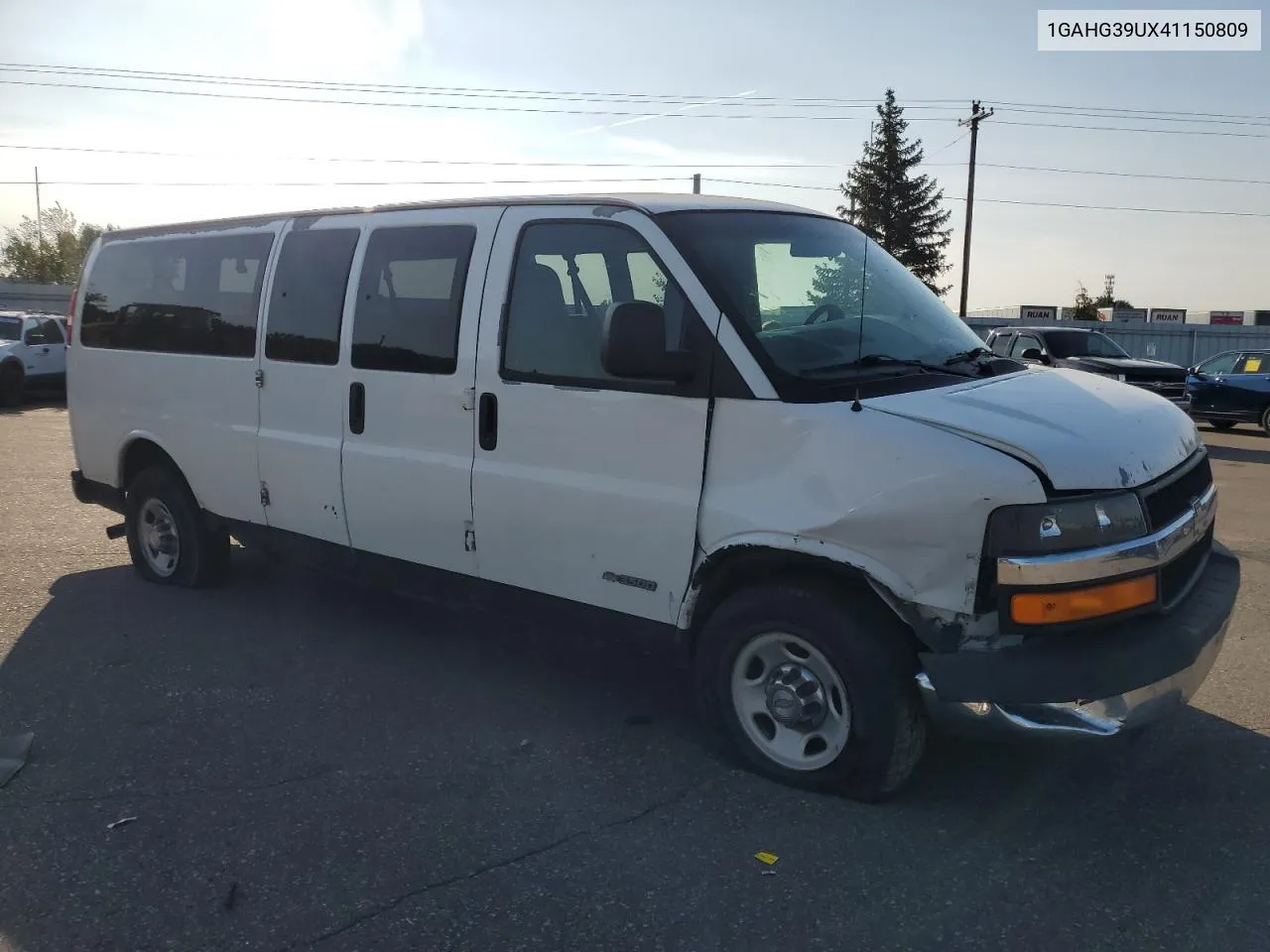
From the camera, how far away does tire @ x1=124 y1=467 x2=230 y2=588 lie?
6500 millimetres

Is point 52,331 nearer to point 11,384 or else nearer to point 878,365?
point 11,384

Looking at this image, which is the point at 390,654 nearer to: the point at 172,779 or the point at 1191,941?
the point at 172,779

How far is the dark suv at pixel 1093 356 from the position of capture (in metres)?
17.0

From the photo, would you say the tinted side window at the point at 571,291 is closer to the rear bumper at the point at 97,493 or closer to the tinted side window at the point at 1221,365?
the rear bumper at the point at 97,493

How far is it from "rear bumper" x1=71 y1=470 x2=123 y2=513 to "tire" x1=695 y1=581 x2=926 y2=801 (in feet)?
15.1

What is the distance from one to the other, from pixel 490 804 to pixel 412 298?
2318 mm

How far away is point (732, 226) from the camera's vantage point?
14.3 ft

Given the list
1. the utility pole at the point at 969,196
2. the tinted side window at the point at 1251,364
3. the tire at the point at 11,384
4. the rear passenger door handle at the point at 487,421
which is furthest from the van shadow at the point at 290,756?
the utility pole at the point at 969,196

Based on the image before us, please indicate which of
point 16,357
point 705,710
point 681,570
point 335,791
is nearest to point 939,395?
point 681,570

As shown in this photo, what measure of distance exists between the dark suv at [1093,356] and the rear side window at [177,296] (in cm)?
1336

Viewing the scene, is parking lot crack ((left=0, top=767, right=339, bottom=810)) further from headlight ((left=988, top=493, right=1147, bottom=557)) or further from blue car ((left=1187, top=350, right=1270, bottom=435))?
blue car ((left=1187, top=350, right=1270, bottom=435))

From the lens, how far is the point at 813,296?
428cm

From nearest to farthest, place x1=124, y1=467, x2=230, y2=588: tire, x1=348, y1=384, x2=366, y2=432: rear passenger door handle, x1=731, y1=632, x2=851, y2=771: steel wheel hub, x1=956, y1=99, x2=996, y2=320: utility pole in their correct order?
x1=731, y1=632, x2=851, y2=771: steel wheel hub, x1=348, y1=384, x2=366, y2=432: rear passenger door handle, x1=124, y1=467, x2=230, y2=588: tire, x1=956, y1=99, x2=996, y2=320: utility pole

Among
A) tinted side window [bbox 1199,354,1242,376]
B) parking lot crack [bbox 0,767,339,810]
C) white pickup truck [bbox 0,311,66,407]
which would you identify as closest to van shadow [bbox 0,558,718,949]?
parking lot crack [bbox 0,767,339,810]
